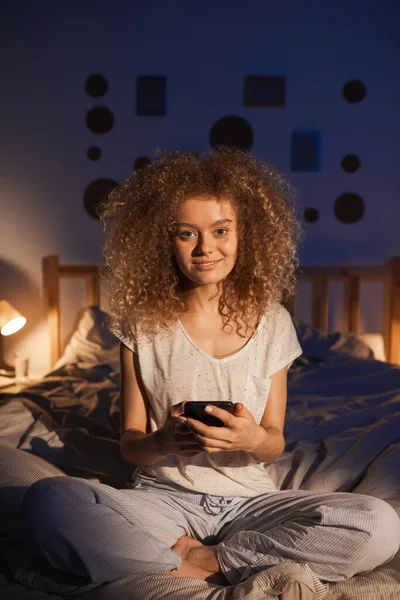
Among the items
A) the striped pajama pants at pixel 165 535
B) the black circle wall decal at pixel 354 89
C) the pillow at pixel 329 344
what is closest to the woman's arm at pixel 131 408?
the striped pajama pants at pixel 165 535

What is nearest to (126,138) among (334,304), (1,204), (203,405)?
(1,204)

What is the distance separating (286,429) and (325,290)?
1.53m

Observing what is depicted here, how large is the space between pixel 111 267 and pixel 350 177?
7.03 feet

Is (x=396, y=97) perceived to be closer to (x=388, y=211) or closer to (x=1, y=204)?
(x=388, y=211)

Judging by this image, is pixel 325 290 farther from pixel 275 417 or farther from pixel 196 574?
pixel 196 574

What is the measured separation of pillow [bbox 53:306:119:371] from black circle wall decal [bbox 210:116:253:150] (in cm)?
101

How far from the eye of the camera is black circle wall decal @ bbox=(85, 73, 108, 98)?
125 inches

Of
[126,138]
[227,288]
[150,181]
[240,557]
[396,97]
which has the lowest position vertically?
[240,557]


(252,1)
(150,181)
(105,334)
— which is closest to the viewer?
(150,181)

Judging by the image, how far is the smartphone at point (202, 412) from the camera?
3.33 feet

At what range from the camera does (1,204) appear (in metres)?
3.21

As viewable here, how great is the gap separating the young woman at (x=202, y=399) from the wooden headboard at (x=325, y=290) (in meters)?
1.84

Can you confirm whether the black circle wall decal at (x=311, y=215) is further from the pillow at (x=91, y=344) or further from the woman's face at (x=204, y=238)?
the woman's face at (x=204, y=238)

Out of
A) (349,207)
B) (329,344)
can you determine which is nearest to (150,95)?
(349,207)
